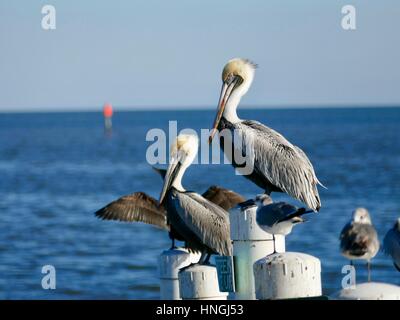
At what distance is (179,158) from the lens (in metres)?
9.58

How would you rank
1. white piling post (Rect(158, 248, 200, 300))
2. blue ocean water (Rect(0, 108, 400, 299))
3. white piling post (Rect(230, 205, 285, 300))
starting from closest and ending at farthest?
1. white piling post (Rect(230, 205, 285, 300))
2. white piling post (Rect(158, 248, 200, 300))
3. blue ocean water (Rect(0, 108, 400, 299))

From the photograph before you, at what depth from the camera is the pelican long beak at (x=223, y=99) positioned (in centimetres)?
1007

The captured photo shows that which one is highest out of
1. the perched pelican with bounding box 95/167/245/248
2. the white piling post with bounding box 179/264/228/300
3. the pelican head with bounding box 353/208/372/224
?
the perched pelican with bounding box 95/167/245/248

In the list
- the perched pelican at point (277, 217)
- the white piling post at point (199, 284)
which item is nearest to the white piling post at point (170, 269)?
the white piling post at point (199, 284)

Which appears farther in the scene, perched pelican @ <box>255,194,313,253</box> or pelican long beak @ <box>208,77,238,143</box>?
pelican long beak @ <box>208,77,238,143</box>

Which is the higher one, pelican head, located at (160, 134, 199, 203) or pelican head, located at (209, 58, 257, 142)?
pelican head, located at (209, 58, 257, 142)

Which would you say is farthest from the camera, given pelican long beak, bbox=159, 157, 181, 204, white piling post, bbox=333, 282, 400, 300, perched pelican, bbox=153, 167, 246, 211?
perched pelican, bbox=153, 167, 246, 211

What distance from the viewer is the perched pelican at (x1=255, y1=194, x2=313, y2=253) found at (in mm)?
6912

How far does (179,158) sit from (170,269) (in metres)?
1.85

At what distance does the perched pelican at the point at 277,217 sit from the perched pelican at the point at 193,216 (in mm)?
1808

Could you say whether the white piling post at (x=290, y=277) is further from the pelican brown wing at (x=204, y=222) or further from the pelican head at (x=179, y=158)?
the pelican head at (x=179, y=158)

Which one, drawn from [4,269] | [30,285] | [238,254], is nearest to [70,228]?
[4,269]

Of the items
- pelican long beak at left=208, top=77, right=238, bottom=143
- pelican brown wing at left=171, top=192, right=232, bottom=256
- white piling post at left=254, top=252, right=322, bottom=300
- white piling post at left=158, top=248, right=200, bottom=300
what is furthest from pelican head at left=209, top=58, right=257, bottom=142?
white piling post at left=254, top=252, right=322, bottom=300

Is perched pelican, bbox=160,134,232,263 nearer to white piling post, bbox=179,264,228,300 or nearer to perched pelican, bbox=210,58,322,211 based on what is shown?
perched pelican, bbox=210,58,322,211
